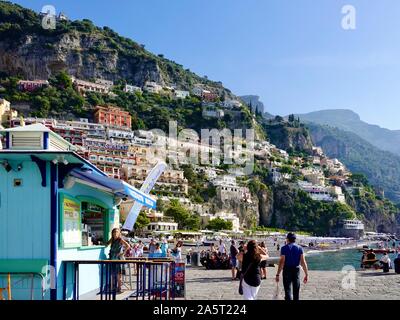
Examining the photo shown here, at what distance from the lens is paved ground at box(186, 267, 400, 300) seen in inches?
470

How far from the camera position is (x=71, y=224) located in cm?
977

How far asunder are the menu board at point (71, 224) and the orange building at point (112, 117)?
133983 millimetres

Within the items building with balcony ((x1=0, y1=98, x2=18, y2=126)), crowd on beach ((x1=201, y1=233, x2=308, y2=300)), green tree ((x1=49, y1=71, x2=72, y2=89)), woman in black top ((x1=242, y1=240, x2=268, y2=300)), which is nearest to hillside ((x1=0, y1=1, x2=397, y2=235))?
green tree ((x1=49, y1=71, x2=72, y2=89))

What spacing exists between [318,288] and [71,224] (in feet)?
23.1

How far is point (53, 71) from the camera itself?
164625 mm

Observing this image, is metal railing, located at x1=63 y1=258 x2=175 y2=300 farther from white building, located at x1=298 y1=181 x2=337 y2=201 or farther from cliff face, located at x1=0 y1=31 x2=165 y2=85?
cliff face, located at x1=0 y1=31 x2=165 y2=85

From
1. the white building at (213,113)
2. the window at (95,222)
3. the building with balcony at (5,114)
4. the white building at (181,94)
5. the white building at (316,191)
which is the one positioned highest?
the white building at (181,94)

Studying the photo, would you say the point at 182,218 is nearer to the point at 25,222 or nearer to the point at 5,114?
the point at 5,114

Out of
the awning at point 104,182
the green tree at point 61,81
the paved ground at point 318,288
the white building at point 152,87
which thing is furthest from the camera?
the white building at point 152,87

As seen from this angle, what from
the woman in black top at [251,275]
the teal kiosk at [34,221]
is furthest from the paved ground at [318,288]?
the teal kiosk at [34,221]

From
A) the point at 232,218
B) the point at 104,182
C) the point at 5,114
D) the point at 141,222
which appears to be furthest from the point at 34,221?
the point at 5,114

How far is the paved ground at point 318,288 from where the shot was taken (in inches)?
470

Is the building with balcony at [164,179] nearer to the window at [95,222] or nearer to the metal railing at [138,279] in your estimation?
the window at [95,222]
